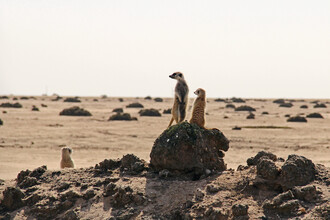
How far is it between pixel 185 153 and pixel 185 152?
0.02 meters

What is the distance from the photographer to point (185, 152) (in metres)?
6.61

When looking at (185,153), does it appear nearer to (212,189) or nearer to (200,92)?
(212,189)

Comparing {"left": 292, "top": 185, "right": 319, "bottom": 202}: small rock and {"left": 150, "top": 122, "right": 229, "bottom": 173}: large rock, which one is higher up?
{"left": 150, "top": 122, "right": 229, "bottom": 173}: large rock

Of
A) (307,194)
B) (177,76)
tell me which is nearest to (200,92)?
(177,76)

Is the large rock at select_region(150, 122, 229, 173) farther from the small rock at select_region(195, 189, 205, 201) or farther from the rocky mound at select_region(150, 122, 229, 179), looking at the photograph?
the small rock at select_region(195, 189, 205, 201)

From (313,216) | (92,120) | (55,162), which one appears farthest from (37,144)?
(313,216)

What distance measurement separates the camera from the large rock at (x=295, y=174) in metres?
5.95

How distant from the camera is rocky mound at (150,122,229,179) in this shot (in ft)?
21.7

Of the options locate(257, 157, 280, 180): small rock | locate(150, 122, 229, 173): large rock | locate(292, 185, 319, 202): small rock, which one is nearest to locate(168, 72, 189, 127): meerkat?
locate(150, 122, 229, 173): large rock

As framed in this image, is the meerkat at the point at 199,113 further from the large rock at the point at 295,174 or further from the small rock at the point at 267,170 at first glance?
the large rock at the point at 295,174

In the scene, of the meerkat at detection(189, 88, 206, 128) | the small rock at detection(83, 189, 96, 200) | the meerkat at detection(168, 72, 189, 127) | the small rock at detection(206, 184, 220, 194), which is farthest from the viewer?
the meerkat at detection(168, 72, 189, 127)

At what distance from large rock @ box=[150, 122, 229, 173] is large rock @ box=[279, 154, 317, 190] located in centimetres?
119

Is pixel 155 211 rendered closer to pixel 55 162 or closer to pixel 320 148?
pixel 55 162

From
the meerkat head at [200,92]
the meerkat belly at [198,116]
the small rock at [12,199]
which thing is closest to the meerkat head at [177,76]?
the meerkat head at [200,92]
